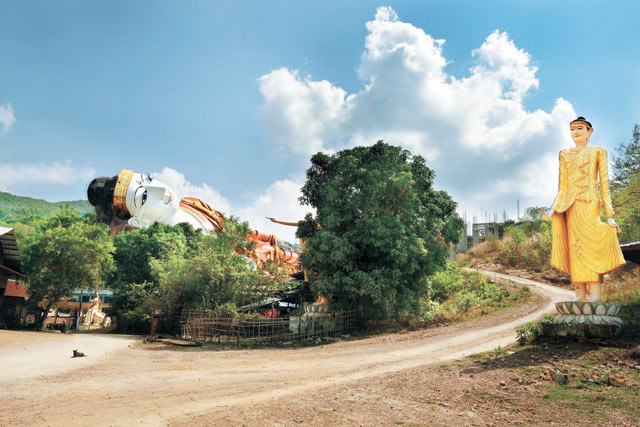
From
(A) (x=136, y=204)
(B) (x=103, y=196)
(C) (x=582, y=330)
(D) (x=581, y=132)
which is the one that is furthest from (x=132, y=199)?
(C) (x=582, y=330)

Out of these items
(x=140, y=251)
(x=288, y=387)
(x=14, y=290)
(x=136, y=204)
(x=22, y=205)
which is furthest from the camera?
(x=22, y=205)

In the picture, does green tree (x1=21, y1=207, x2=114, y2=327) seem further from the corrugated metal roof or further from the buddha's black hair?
the buddha's black hair

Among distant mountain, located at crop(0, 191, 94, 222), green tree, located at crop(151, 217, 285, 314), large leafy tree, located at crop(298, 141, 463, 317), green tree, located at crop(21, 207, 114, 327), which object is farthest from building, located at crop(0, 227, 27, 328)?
distant mountain, located at crop(0, 191, 94, 222)

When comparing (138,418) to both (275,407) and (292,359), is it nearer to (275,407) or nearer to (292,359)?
(275,407)

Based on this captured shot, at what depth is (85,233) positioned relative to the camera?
66.7 ft

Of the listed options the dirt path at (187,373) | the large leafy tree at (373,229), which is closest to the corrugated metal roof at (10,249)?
the dirt path at (187,373)

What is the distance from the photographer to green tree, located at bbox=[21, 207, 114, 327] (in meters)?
19.3

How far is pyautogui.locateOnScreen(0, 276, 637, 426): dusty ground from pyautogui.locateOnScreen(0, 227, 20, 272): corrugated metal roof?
11383 mm

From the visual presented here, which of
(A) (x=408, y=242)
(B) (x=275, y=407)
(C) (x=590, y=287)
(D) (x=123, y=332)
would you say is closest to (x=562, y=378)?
(C) (x=590, y=287)

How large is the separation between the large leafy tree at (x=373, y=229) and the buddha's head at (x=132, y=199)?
1438cm

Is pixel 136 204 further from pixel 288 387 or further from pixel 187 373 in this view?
pixel 288 387

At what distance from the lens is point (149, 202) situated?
88.8 feet

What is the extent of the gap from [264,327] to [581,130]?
37.6 ft

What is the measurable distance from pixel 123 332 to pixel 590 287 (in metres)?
20.4
